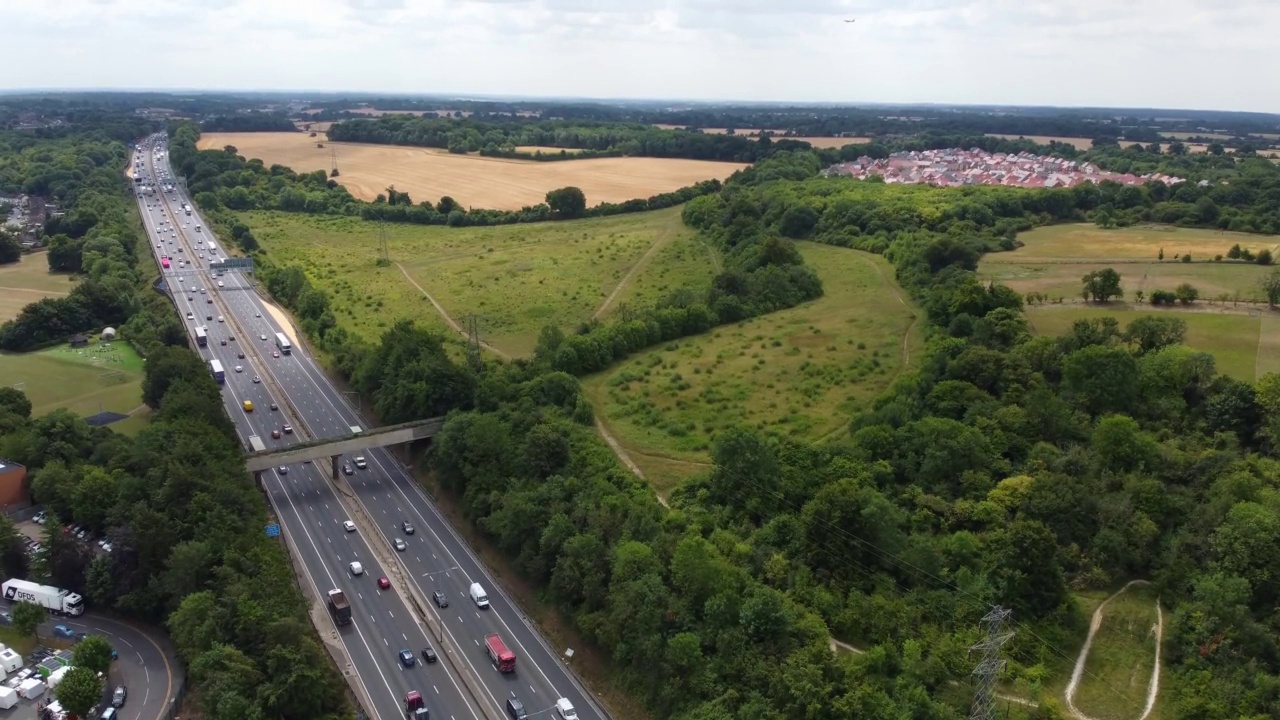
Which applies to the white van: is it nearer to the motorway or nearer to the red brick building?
the motorway

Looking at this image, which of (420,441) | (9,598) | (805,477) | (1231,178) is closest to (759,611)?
(805,477)

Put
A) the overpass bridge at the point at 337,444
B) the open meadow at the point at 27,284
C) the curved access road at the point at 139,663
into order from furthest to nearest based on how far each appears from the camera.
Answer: the open meadow at the point at 27,284 < the overpass bridge at the point at 337,444 < the curved access road at the point at 139,663

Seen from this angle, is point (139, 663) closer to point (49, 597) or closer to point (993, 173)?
point (49, 597)

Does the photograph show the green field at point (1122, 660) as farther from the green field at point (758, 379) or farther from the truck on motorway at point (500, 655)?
the truck on motorway at point (500, 655)

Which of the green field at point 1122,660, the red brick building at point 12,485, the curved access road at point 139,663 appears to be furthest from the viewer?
the red brick building at point 12,485

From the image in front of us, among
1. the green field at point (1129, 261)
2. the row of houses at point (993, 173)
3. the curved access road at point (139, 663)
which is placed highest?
the row of houses at point (993, 173)

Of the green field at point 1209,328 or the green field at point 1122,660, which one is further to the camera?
the green field at point 1209,328

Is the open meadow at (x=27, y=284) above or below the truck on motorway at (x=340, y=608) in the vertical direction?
above

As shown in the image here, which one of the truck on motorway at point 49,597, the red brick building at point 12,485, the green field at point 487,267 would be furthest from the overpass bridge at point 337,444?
the green field at point 487,267
